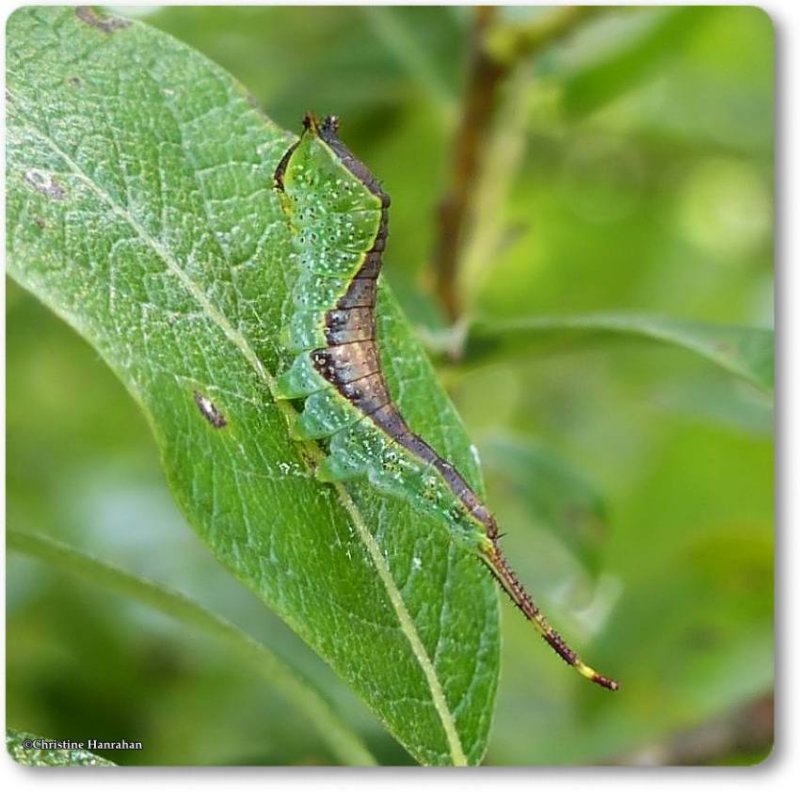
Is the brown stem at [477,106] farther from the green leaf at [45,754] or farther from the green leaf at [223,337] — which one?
the green leaf at [45,754]

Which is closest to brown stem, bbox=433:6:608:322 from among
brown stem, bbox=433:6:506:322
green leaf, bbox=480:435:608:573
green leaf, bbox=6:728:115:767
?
brown stem, bbox=433:6:506:322

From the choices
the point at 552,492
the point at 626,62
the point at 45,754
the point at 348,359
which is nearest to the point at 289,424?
the point at 348,359

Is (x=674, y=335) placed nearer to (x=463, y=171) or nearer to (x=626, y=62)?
(x=463, y=171)

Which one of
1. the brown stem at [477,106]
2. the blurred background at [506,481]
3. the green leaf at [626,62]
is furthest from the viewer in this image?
the green leaf at [626,62]

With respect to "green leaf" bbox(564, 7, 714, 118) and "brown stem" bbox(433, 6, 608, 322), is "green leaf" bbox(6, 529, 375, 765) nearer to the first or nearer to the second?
"brown stem" bbox(433, 6, 608, 322)

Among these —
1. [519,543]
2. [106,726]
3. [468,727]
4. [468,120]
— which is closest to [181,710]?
[106,726]

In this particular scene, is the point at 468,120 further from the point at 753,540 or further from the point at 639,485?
the point at 639,485

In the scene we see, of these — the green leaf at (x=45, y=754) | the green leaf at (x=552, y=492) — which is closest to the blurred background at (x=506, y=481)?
the green leaf at (x=552, y=492)
